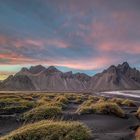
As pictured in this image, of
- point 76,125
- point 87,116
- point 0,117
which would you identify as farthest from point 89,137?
point 0,117

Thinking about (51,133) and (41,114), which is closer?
(51,133)

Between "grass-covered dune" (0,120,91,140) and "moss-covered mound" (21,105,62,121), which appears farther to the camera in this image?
"moss-covered mound" (21,105,62,121)

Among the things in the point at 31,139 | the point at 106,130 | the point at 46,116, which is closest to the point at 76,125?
the point at 31,139

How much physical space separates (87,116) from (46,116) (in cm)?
328

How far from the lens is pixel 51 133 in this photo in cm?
1169

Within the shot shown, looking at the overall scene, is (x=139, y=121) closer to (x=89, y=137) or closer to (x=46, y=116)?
(x=46, y=116)

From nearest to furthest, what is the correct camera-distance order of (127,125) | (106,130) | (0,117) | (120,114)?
1. (106,130)
2. (127,125)
3. (0,117)
4. (120,114)

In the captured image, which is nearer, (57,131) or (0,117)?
(57,131)

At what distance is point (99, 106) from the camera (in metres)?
24.9

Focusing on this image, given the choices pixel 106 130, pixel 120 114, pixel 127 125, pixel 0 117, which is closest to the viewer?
pixel 106 130

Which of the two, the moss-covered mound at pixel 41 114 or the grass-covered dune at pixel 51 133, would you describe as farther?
the moss-covered mound at pixel 41 114

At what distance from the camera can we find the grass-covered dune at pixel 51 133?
11.5 metres

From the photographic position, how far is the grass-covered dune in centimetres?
1153

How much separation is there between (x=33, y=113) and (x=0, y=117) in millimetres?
2898
